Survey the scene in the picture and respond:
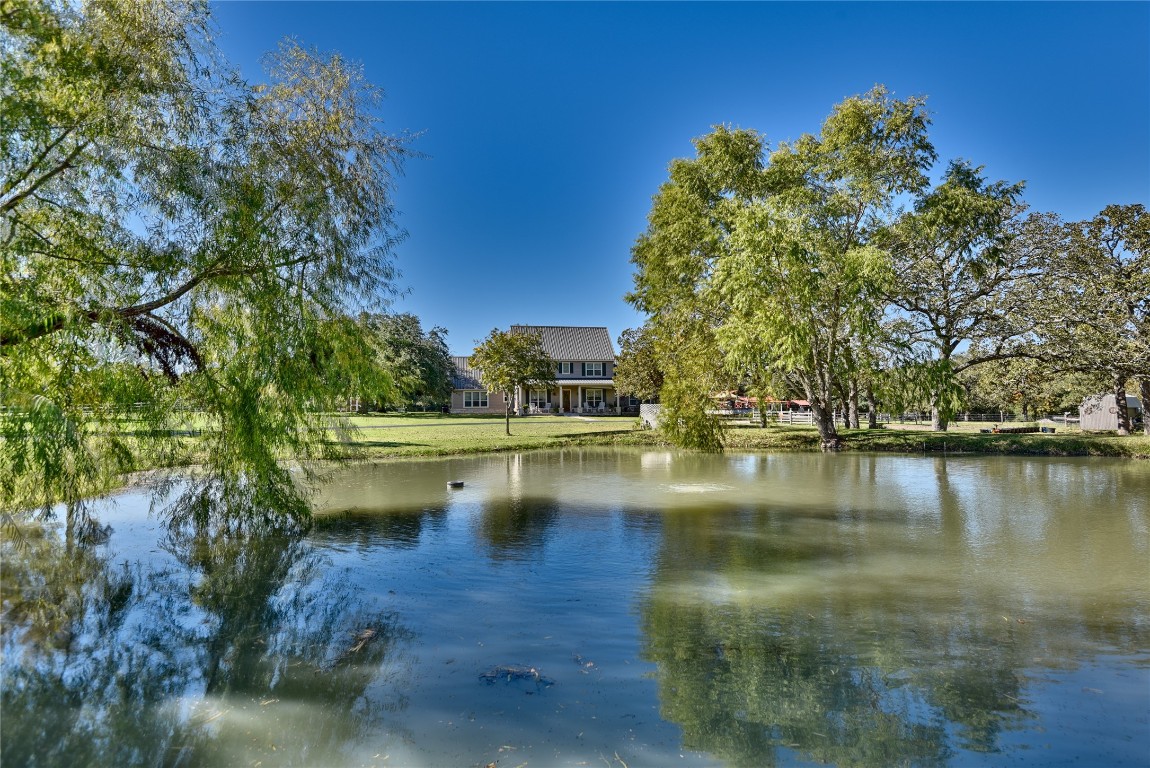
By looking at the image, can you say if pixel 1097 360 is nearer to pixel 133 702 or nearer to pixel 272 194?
pixel 272 194

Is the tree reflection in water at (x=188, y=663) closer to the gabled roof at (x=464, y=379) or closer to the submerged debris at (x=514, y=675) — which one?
the submerged debris at (x=514, y=675)

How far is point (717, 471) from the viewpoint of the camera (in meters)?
17.5

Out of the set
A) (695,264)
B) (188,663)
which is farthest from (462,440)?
(188,663)

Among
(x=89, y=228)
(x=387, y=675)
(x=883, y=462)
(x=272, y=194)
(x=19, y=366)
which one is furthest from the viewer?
(x=883, y=462)

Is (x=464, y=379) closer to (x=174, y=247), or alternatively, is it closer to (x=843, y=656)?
(x=174, y=247)

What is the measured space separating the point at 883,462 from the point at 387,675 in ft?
59.7

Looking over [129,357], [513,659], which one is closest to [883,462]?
[513,659]

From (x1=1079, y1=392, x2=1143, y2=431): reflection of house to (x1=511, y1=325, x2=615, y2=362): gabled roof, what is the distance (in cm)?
3055

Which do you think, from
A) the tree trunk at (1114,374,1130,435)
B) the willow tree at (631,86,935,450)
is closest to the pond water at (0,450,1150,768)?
the willow tree at (631,86,935,450)

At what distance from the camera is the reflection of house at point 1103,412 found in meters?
28.2

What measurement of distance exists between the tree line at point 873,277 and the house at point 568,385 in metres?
25.7

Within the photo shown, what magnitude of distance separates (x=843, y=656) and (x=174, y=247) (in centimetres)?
844

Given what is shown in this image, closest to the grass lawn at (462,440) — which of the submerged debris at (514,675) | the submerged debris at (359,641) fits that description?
the submerged debris at (359,641)

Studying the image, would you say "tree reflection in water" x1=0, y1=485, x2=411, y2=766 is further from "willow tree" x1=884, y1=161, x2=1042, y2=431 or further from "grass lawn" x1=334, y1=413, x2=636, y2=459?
"willow tree" x1=884, y1=161, x2=1042, y2=431
